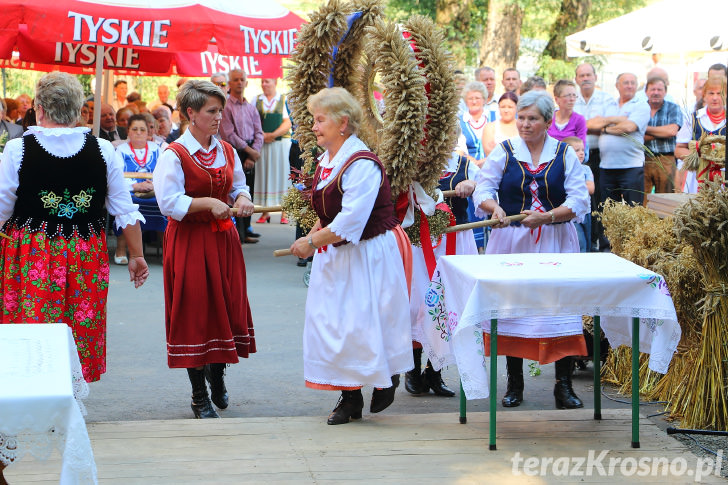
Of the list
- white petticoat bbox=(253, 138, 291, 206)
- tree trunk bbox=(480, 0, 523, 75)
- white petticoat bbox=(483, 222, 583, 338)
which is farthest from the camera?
tree trunk bbox=(480, 0, 523, 75)

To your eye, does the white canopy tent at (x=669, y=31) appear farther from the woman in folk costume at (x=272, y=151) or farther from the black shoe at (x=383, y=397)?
the black shoe at (x=383, y=397)

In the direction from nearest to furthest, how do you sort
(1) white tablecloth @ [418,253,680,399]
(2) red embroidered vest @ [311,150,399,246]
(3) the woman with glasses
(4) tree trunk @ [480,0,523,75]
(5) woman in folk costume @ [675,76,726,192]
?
(1) white tablecloth @ [418,253,680,399] → (2) red embroidered vest @ [311,150,399,246] → (3) the woman with glasses → (5) woman in folk costume @ [675,76,726,192] → (4) tree trunk @ [480,0,523,75]

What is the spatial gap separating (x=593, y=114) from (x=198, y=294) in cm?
722

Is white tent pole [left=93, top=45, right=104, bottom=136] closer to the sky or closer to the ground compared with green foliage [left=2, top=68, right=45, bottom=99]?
closer to the ground

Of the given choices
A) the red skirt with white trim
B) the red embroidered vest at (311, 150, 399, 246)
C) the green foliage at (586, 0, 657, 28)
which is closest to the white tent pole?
the red skirt with white trim

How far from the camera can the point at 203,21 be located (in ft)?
31.1

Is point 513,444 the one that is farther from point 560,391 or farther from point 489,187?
point 489,187

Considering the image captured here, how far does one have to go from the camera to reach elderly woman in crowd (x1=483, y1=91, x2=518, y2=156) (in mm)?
10203

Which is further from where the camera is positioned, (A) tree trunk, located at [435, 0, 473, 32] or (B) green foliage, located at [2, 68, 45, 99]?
(B) green foliage, located at [2, 68, 45, 99]

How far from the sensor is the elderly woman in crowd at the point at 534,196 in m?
5.59

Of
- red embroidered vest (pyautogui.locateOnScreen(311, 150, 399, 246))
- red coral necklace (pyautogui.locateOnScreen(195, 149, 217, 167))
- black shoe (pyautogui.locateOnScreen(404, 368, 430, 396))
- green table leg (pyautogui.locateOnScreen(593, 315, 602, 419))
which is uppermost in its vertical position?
red coral necklace (pyautogui.locateOnScreen(195, 149, 217, 167))

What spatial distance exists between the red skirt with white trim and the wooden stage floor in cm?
46

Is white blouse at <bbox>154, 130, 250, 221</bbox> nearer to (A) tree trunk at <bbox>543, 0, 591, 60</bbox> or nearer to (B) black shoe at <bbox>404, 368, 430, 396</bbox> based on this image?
(B) black shoe at <bbox>404, 368, 430, 396</bbox>

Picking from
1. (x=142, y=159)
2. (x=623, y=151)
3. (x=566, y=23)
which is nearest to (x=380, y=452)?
(x=142, y=159)
